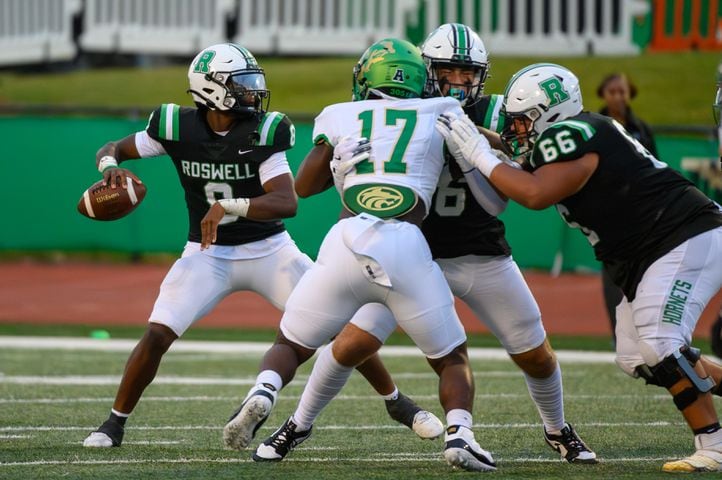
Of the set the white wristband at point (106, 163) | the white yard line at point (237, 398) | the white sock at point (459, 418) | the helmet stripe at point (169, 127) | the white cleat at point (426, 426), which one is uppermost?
the helmet stripe at point (169, 127)

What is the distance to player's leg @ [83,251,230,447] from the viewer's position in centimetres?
574

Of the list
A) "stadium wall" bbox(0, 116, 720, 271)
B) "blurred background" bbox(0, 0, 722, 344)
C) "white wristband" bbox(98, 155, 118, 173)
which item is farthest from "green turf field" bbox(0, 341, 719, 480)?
"blurred background" bbox(0, 0, 722, 344)

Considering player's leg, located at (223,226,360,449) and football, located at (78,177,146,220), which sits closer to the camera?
player's leg, located at (223,226,360,449)

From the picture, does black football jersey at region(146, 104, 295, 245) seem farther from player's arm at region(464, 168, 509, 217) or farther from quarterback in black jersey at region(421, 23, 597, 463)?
player's arm at region(464, 168, 509, 217)

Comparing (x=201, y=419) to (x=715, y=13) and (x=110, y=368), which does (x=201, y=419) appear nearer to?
(x=110, y=368)

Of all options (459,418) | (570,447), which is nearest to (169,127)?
(459,418)

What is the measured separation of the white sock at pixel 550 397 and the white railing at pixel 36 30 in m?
17.9

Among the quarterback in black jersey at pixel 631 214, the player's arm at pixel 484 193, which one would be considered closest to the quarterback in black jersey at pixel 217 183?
the player's arm at pixel 484 193

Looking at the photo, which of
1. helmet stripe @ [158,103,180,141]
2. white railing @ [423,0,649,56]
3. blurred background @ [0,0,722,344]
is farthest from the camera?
white railing @ [423,0,649,56]

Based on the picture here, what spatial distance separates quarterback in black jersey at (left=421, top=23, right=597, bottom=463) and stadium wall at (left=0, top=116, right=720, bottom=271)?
941 cm

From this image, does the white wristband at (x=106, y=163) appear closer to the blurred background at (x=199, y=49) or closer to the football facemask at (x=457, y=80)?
the football facemask at (x=457, y=80)

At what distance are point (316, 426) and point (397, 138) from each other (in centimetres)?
204

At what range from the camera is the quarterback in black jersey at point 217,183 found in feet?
19.0

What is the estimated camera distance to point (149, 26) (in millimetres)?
22266
